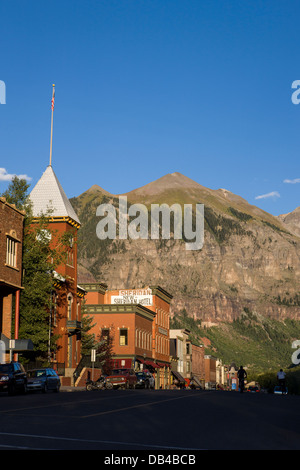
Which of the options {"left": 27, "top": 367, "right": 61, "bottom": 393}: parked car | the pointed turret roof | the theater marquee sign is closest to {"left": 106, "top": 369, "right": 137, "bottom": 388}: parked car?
{"left": 27, "top": 367, "right": 61, "bottom": 393}: parked car

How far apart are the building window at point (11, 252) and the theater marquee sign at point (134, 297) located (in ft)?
153

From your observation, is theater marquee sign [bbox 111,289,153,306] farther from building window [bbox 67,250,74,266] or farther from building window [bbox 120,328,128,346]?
building window [bbox 67,250,74,266]

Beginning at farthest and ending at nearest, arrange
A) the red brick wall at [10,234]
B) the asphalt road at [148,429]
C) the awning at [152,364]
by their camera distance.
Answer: the awning at [152,364] < the red brick wall at [10,234] < the asphalt road at [148,429]

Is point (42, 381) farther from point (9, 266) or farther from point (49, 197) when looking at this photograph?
point (49, 197)

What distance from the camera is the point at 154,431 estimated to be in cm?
1434

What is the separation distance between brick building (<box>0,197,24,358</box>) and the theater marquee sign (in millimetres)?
46417

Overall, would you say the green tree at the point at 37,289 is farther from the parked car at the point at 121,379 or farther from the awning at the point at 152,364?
the awning at the point at 152,364

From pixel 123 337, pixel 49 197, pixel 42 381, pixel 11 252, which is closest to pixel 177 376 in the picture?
pixel 123 337

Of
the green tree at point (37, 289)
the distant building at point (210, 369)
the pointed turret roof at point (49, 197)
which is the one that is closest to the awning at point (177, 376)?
the distant building at point (210, 369)

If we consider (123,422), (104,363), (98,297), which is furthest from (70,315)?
(123,422)

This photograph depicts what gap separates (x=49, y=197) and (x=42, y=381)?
28.3 m

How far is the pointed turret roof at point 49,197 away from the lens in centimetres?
6294

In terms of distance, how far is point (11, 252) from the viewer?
1923 inches
